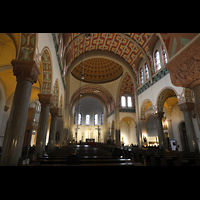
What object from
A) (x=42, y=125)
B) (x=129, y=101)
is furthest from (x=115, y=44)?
(x=42, y=125)

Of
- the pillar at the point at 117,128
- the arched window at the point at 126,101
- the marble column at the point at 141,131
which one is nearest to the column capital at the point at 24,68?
the marble column at the point at 141,131

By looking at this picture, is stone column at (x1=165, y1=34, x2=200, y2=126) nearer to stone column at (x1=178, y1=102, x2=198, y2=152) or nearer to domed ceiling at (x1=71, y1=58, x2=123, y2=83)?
stone column at (x1=178, y1=102, x2=198, y2=152)

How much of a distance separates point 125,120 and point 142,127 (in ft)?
37.0

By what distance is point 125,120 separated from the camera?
2748 centimetres

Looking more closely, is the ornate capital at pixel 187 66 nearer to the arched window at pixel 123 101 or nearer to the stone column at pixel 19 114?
the stone column at pixel 19 114

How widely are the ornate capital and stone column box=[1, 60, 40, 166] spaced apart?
17.6 feet

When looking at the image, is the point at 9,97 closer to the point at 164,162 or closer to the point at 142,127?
the point at 164,162

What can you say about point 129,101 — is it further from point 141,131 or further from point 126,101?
point 141,131

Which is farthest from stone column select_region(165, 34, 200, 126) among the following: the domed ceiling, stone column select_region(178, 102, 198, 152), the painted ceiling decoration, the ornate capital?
the domed ceiling

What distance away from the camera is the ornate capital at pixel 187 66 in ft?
14.5

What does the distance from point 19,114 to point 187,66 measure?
6.06 meters

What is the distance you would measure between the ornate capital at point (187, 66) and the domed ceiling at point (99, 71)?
56.9 ft

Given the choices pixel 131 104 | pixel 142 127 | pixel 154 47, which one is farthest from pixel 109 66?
pixel 142 127

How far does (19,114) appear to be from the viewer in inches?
183
